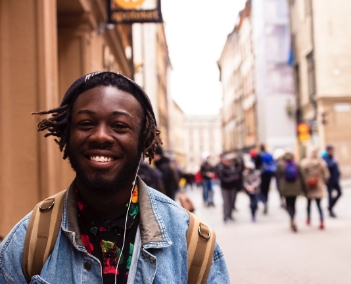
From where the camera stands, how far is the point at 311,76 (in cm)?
2831

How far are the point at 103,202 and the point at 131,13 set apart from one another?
8.50 meters

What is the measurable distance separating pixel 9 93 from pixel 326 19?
932 inches

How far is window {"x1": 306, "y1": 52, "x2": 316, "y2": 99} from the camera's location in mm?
27719

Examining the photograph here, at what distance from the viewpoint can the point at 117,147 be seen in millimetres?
1820

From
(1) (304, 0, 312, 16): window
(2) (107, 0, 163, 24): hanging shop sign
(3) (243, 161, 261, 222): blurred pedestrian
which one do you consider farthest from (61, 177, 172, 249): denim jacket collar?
(1) (304, 0, 312, 16): window

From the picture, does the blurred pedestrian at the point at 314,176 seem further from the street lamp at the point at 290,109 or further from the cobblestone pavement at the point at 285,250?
the street lamp at the point at 290,109

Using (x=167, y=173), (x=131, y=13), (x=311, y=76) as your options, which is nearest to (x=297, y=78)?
(x=311, y=76)

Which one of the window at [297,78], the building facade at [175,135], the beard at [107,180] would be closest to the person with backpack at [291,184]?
the beard at [107,180]

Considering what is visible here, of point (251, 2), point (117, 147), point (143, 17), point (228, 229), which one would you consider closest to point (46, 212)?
point (117, 147)

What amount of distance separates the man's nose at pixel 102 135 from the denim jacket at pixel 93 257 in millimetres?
229

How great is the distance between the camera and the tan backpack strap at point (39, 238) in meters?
1.72

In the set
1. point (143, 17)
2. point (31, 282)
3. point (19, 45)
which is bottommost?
point (31, 282)

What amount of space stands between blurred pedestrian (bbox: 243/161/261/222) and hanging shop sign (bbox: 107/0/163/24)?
499 cm

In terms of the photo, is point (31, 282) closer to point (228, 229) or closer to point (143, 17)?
point (143, 17)
